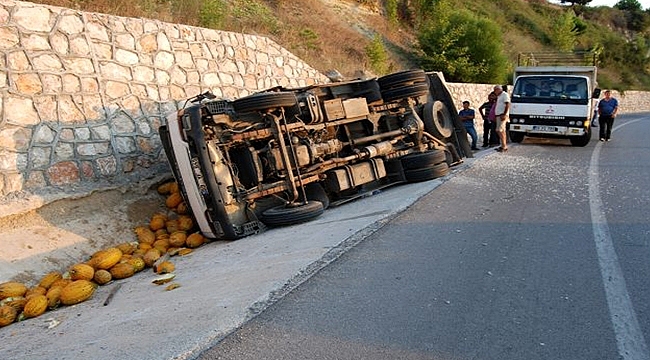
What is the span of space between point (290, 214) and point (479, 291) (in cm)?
289

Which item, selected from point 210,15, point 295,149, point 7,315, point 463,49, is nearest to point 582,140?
point 463,49

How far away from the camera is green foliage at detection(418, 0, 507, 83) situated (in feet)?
73.7

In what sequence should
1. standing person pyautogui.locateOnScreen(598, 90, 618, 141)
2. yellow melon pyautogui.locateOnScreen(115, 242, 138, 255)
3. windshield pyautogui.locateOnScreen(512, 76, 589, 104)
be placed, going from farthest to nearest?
standing person pyautogui.locateOnScreen(598, 90, 618, 141), windshield pyautogui.locateOnScreen(512, 76, 589, 104), yellow melon pyautogui.locateOnScreen(115, 242, 138, 255)

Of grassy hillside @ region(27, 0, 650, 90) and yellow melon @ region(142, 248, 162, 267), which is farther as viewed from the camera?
grassy hillside @ region(27, 0, 650, 90)

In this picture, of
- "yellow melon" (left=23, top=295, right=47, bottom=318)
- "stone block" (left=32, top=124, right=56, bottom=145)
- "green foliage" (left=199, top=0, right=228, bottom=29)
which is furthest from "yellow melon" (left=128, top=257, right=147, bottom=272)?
"green foliage" (left=199, top=0, right=228, bottom=29)

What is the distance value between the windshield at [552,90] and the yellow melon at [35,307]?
1307cm

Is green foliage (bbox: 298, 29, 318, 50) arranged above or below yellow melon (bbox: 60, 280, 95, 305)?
above

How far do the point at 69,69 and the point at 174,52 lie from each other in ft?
7.21

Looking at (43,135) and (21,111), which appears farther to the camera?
(43,135)

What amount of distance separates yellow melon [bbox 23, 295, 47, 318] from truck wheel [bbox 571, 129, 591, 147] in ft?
44.0

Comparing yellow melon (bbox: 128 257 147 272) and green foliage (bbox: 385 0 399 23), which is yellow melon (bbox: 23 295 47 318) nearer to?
yellow melon (bbox: 128 257 147 272)

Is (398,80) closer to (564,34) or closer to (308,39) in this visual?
(308,39)

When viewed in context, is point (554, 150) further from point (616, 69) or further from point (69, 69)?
point (616, 69)

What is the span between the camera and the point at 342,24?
22109mm
